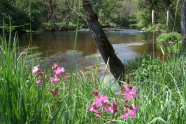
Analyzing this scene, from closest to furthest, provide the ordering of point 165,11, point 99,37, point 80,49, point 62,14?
point 99,37
point 80,49
point 165,11
point 62,14

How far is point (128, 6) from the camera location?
5634cm

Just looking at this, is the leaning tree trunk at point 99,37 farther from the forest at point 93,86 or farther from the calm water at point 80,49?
the calm water at point 80,49

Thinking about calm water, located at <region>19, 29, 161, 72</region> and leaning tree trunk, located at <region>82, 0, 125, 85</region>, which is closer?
leaning tree trunk, located at <region>82, 0, 125, 85</region>

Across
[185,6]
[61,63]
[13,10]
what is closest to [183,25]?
[185,6]

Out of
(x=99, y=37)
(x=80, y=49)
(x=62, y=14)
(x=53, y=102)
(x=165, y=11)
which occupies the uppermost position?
(x=165, y=11)

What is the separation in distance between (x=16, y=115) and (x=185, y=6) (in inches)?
216

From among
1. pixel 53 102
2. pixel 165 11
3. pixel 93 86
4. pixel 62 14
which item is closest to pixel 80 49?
pixel 93 86

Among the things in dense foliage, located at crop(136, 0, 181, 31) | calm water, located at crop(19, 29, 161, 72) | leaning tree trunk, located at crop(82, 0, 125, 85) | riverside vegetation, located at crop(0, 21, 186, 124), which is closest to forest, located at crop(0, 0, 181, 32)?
dense foliage, located at crop(136, 0, 181, 31)

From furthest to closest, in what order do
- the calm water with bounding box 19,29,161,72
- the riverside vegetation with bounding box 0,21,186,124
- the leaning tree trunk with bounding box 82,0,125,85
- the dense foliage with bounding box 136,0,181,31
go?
1. the calm water with bounding box 19,29,161,72
2. the dense foliage with bounding box 136,0,181,31
3. the leaning tree trunk with bounding box 82,0,125,85
4. the riverside vegetation with bounding box 0,21,186,124

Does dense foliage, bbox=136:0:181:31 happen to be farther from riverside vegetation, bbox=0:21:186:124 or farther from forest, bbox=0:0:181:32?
riverside vegetation, bbox=0:21:186:124

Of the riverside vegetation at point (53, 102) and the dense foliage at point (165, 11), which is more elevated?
the dense foliage at point (165, 11)

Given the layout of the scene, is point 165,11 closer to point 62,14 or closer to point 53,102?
point 62,14

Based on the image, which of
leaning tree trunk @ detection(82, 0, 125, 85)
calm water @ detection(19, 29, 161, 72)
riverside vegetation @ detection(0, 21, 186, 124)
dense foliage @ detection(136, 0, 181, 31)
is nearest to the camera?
riverside vegetation @ detection(0, 21, 186, 124)

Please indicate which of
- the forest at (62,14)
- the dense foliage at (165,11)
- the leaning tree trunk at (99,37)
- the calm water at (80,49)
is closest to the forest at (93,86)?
the leaning tree trunk at (99,37)
